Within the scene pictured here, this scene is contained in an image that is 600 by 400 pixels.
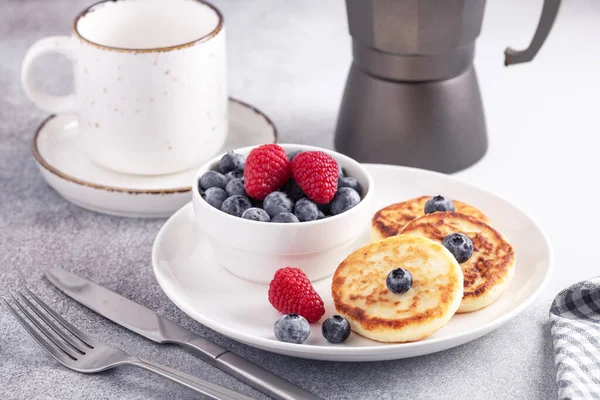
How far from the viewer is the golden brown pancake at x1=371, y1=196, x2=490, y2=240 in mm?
1090

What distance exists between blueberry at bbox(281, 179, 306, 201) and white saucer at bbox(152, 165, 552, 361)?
12cm

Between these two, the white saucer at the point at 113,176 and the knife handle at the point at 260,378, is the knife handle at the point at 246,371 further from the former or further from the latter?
the white saucer at the point at 113,176

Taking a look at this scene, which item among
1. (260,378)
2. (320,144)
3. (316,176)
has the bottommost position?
(320,144)

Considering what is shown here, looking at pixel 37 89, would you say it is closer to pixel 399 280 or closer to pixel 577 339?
pixel 399 280

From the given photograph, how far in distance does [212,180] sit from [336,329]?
284 mm

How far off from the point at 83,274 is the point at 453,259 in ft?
1.71

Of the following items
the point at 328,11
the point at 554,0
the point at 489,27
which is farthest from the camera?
the point at 328,11

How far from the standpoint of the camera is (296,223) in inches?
39.4

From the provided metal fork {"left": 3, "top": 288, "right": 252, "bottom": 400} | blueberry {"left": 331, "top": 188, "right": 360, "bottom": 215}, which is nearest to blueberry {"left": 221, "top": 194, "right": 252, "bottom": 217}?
blueberry {"left": 331, "top": 188, "right": 360, "bottom": 215}

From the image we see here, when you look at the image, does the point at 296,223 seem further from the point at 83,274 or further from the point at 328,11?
the point at 328,11

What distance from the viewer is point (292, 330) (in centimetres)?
Result: 90

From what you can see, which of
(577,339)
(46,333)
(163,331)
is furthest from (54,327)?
(577,339)

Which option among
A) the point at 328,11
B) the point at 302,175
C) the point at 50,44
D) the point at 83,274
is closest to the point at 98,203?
the point at 83,274

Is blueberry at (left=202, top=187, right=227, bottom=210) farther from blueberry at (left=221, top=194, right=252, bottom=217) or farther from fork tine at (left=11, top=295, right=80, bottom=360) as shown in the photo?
fork tine at (left=11, top=295, right=80, bottom=360)
